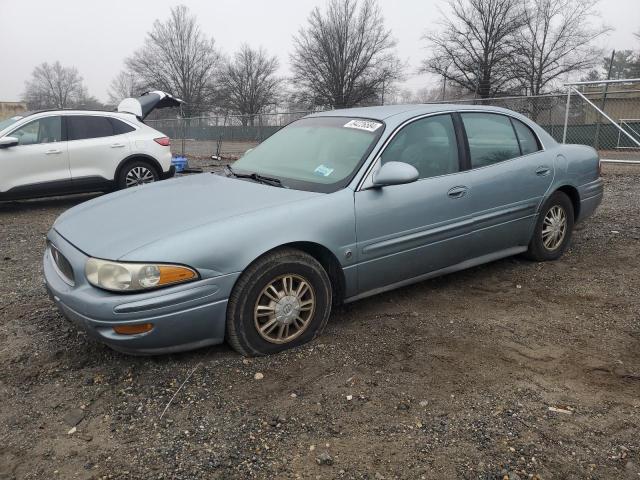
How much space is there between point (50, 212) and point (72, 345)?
5567 millimetres

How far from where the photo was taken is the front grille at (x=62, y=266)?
9.99 ft

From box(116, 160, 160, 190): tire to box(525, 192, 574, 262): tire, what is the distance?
6476 mm

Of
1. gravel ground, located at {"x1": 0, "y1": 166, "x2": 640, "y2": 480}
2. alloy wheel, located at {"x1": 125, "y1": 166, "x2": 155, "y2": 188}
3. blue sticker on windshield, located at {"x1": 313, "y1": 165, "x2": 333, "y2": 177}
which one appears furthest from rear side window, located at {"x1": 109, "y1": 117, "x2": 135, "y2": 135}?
blue sticker on windshield, located at {"x1": 313, "y1": 165, "x2": 333, "y2": 177}

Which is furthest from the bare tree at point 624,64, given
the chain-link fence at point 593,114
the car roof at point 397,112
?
the car roof at point 397,112

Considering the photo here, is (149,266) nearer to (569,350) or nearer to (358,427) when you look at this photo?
(358,427)

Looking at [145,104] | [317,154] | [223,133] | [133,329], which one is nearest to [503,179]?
[317,154]

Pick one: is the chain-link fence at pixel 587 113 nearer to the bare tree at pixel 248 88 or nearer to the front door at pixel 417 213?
the front door at pixel 417 213

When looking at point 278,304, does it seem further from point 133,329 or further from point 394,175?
point 394,175

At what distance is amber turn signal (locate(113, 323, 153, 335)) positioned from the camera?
2.77m

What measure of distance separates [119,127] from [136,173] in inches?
31.4

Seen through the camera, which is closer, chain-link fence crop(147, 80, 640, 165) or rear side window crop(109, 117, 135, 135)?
rear side window crop(109, 117, 135, 135)

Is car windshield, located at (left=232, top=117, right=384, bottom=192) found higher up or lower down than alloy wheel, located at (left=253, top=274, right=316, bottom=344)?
higher up

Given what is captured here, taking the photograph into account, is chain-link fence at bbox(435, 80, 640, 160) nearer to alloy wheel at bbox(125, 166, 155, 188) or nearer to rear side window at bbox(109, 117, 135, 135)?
alloy wheel at bbox(125, 166, 155, 188)

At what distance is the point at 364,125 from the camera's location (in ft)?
12.8
